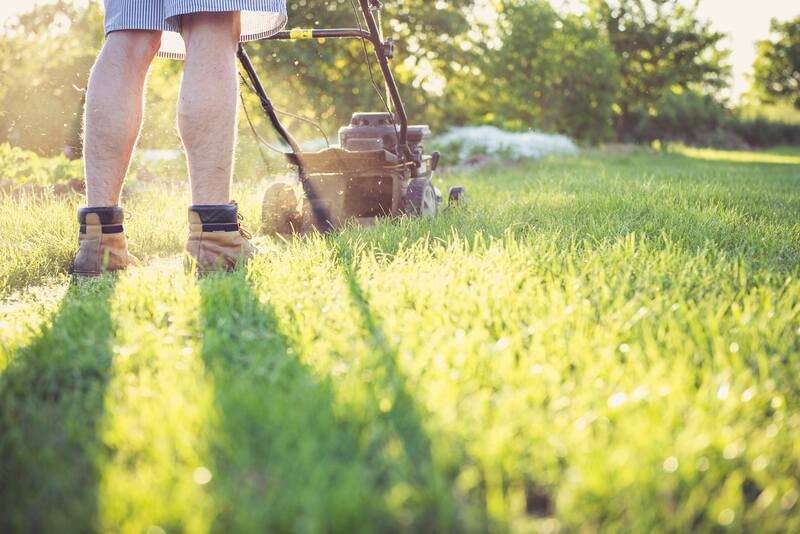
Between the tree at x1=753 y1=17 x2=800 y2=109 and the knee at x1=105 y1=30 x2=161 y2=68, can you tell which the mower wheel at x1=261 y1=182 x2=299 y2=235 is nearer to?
the knee at x1=105 y1=30 x2=161 y2=68

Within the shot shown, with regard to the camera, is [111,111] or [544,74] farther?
[544,74]

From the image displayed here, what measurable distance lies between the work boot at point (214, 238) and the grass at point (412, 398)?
17 cm

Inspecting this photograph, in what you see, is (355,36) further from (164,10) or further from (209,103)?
(209,103)

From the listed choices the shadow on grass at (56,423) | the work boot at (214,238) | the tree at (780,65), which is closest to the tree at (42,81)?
the work boot at (214,238)

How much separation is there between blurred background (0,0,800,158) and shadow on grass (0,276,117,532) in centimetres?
292

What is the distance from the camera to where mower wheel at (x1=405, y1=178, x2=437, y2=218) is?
10.4 ft

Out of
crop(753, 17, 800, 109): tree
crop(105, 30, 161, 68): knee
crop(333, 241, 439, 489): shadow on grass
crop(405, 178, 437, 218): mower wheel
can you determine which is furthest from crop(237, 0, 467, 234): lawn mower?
crop(753, 17, 800, 109): tree

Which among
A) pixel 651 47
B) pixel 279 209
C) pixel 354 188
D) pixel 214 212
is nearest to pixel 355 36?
pixel 354 188

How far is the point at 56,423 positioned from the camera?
1091mm

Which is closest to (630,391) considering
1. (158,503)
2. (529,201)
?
(158,503)

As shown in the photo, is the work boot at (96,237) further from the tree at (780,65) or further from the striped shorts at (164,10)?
the tree at (780,65)

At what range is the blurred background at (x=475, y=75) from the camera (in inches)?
227

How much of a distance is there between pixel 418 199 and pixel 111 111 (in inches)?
55.8

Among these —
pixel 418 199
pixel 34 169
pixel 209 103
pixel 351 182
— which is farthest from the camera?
pixel 34 169
